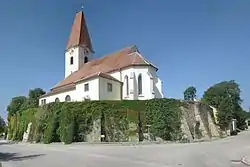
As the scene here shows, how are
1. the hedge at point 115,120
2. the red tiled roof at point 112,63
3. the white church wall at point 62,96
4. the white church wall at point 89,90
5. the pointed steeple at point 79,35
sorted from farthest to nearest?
1. the pointed steeple at point 79,35
2. the white church wall at point 62,96
3. the red tiled roof at point 112,63
4. the white church wall at point 89,90
5. the hedge at point 115,120

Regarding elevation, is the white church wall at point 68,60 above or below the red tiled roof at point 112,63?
above

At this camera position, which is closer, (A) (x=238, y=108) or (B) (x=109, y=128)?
(B) (x=109, y=128)

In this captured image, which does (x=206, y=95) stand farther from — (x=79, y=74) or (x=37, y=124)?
(x=37, y=124)

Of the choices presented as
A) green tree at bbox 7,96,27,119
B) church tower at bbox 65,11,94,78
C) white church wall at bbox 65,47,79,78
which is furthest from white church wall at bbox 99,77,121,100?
green tree at bbox 7,96,27,119

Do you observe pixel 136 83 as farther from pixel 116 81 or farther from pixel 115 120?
A: pixel 115 120

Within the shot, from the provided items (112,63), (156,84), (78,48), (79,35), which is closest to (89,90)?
(112,63)

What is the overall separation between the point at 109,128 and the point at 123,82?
14.2 meters

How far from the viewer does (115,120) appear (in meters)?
38.0

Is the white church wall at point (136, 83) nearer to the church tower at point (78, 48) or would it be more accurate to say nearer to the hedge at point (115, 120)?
the hedge at point (115, 120)

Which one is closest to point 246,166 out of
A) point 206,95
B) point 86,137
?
point 86,137

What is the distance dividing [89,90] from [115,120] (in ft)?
35.0

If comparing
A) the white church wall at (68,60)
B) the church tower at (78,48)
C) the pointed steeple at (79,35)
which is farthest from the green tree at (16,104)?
the pointed steeple at (79,35)

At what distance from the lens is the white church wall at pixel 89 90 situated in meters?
45.9

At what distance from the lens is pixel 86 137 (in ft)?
122
